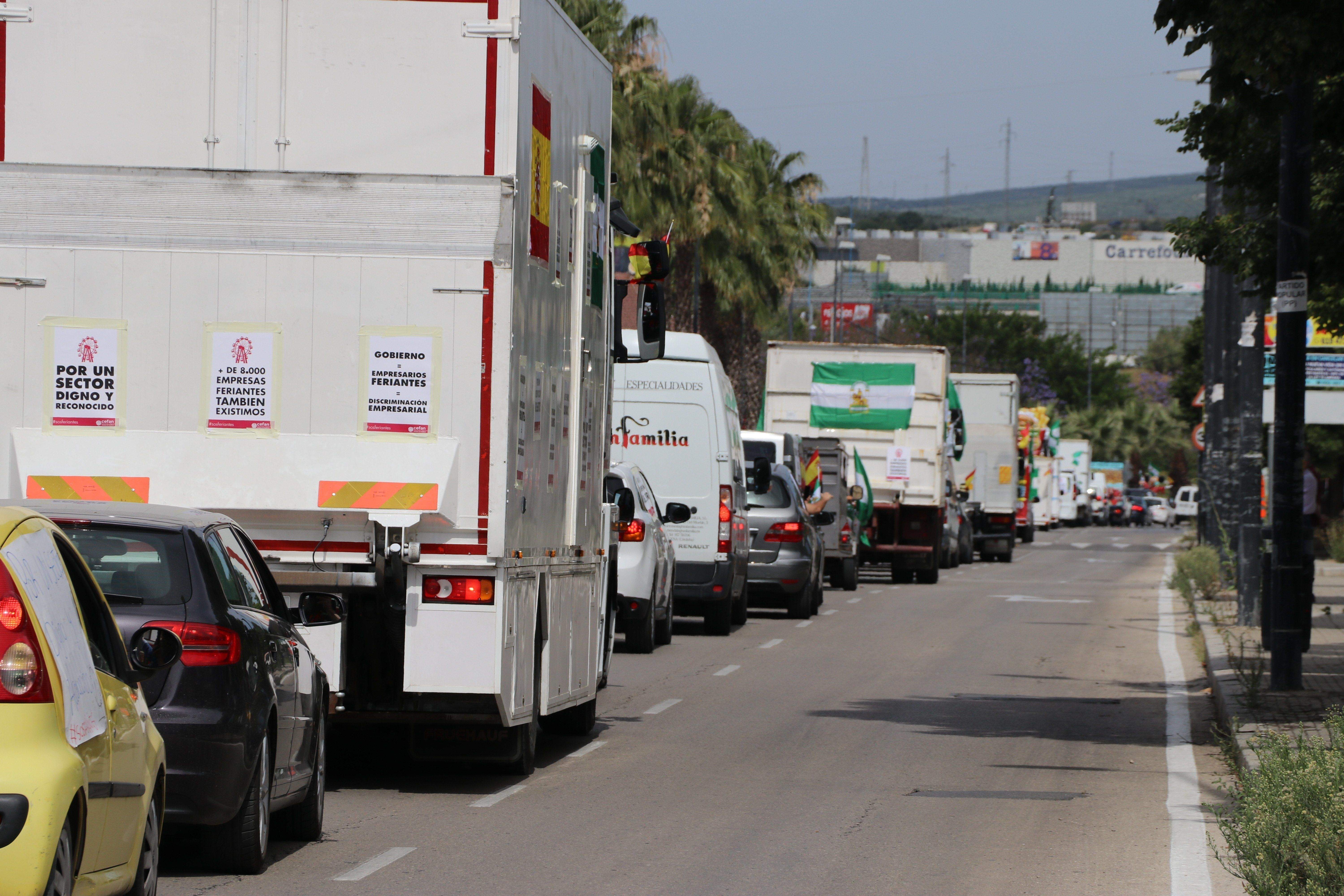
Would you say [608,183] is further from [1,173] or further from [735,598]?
[735,598]

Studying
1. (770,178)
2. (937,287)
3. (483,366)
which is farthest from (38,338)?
(937,287)

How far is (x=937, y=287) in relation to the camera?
187875 mm

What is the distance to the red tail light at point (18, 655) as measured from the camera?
521cm

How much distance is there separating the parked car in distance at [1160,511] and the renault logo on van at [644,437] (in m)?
82.9

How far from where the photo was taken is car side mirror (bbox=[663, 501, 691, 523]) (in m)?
20.0

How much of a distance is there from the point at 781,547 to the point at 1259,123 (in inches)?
486

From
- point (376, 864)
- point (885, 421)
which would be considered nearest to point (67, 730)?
point (376, 864)

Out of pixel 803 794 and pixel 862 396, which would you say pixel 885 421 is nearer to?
pixel 862 396

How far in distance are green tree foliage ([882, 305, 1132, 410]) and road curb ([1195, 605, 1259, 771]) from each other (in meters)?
84.4

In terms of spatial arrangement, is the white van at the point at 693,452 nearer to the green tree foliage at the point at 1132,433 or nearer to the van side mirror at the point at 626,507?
the van side mirror at the point at 626,507

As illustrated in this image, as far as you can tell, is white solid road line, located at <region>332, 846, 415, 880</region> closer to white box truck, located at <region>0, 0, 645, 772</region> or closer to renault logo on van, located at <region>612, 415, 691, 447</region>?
white box truck, located at <region>0, 0, 645, 772</region>

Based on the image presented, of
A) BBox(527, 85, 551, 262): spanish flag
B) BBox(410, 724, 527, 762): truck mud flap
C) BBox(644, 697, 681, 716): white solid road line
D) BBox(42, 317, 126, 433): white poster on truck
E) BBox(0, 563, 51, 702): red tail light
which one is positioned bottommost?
BBox(644, 697, 681, 716): white solid road line

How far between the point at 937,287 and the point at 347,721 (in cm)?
17976

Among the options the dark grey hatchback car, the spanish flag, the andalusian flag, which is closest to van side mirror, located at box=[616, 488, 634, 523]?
the spanish flag
